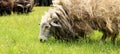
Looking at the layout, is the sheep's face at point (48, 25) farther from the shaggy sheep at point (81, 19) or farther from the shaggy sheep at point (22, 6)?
the shaggy sheep at point (22, 6)

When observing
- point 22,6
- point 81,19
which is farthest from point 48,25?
point 22,6

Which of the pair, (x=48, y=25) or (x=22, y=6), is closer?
(x=48, y=25)

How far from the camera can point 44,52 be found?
683cm

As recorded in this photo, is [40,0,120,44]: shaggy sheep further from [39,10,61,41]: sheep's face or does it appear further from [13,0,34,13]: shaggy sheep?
[13,0,34,13]: shaggy sheep

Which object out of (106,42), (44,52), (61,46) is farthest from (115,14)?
(44,52)

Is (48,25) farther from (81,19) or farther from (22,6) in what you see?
(22,6)

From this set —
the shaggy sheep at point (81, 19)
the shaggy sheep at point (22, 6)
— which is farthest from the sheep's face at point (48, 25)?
the shaggy sheep at point (22, 6)

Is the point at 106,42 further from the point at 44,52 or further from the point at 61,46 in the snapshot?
the point at 44,52

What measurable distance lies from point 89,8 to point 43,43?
1379mm

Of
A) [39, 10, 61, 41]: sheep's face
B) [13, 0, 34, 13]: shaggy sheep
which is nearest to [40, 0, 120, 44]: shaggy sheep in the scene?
[39, 10, 61, 41]: sheep's face

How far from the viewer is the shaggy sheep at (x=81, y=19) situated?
8234 mm

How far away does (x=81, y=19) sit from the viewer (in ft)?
27.6

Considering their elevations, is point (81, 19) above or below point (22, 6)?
above

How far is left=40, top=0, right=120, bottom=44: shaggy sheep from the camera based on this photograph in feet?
27.0
